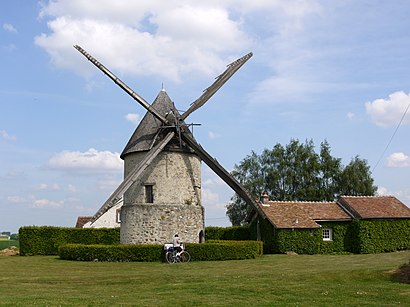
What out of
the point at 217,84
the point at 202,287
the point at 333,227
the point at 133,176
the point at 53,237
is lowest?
the point at 202,287

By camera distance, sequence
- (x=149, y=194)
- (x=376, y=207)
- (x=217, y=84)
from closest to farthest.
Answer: (x=149, y=194) < (x=217, y=84) < (x=376, y=207)

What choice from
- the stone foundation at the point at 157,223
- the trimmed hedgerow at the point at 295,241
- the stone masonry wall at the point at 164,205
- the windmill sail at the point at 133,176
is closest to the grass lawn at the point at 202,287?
the windmill sail at the point at 133,176

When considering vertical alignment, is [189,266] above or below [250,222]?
below

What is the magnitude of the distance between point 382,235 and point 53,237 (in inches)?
889

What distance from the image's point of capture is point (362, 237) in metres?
35.2

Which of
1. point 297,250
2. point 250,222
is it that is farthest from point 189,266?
point 250,222

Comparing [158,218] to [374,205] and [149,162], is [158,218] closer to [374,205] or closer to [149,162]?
[149,162]

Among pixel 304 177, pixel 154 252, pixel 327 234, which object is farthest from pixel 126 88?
pixel 304 177

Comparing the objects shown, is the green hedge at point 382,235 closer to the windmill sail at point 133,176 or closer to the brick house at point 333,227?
the brick house at point 333,227

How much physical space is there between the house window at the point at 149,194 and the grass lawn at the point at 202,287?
7.23 m

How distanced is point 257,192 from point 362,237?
20148mm

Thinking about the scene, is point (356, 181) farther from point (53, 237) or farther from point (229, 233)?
point (53, 237)

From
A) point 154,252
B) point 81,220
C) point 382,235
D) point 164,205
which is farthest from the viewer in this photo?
point 81,220

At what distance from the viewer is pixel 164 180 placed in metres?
30.1
